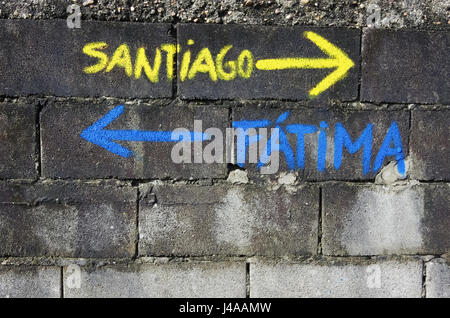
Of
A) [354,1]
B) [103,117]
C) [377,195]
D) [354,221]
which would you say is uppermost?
[354,1]

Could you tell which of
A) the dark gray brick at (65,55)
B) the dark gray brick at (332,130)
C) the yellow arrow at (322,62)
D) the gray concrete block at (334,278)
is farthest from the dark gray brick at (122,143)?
the gray concrete block at (334,278)

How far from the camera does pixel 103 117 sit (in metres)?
2.16

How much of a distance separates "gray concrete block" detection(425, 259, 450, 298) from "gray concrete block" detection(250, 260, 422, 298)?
0.18 ft

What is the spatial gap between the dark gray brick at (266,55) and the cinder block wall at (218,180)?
1 cm

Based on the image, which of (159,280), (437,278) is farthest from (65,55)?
(437,278)

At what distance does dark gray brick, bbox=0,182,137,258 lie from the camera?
219cm

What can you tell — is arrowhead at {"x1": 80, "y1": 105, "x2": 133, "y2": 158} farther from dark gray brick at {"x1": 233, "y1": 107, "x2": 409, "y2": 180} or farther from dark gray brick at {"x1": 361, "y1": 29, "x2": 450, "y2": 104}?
dark gray brick at {"x1": 361, "y1": 29, "x2": 450, "y2": 104}

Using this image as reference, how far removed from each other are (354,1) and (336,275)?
4.71 ft

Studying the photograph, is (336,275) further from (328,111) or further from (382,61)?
(382,61)

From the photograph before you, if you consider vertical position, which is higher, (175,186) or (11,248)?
(175,186)

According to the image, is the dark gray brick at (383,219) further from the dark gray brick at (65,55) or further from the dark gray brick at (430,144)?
the dark gray brick at (65,55)

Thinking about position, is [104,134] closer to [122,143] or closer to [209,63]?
[122,143]

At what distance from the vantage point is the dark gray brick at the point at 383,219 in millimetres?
2240

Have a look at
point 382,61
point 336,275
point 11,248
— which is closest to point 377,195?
point 336,275
